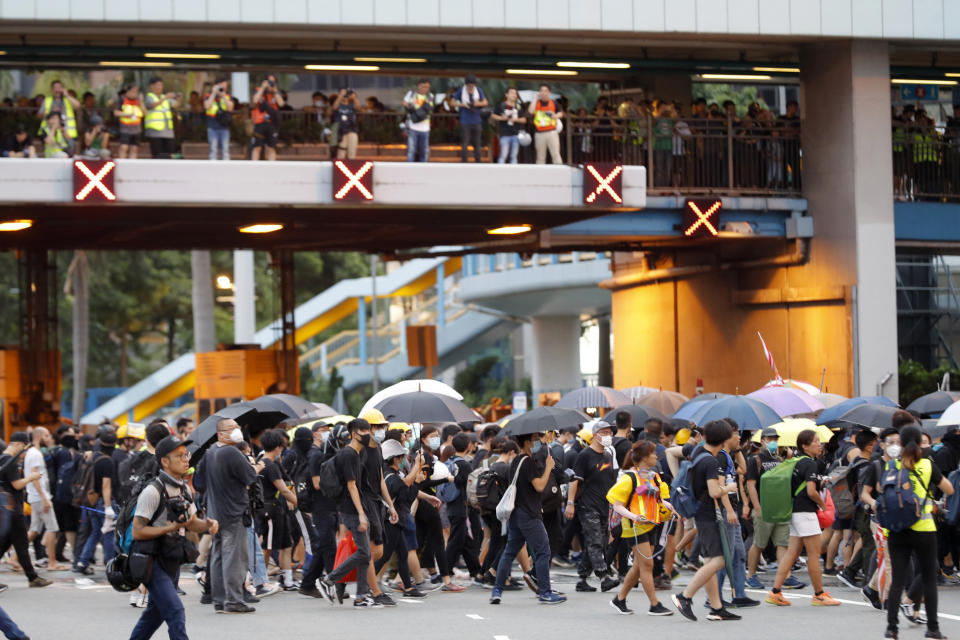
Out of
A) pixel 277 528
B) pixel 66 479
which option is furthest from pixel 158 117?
pixel 277 528

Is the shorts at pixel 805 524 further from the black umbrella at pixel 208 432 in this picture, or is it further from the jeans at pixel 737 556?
the black umbrella at pixel 208 432

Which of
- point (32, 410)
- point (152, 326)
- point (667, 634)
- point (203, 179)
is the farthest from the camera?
point (152, 326)

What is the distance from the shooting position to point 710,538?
13.3m

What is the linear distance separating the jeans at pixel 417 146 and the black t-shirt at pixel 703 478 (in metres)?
12.7

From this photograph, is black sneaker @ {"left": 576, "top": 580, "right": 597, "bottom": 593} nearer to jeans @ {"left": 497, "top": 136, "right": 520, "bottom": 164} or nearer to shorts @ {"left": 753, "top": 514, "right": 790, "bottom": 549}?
shorts @ {"left": 753, "top": 514, "right": 790, "bottom": 549}

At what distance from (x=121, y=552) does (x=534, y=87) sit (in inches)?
1668

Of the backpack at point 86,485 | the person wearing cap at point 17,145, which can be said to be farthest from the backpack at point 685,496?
the person wearing cap at point 17,145

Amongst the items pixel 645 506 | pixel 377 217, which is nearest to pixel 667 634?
pixel 645 506

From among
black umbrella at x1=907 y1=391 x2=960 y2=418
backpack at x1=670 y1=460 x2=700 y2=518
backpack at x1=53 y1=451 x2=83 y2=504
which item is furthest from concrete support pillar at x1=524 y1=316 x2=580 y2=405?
backpack at x1=670 y1=460 x2=700 y2=518

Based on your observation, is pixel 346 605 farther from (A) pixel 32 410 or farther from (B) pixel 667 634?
(A) pixel 32 410

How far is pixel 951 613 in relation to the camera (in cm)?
1380

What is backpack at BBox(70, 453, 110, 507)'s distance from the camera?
18578 millimetres

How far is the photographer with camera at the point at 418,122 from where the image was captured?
82.3ft

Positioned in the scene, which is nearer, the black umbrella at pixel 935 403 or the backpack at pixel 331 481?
the backpack at pixel 331 481
